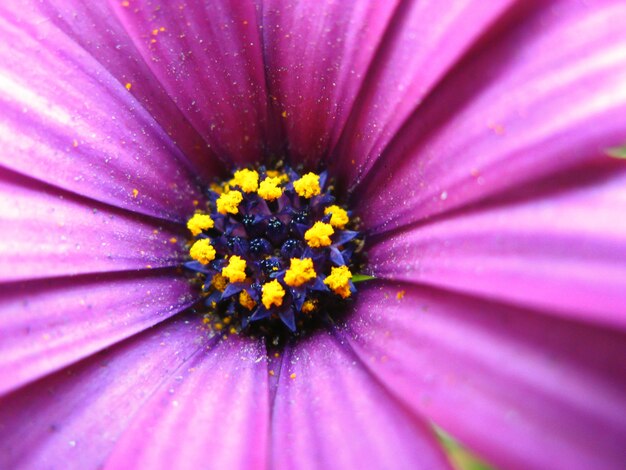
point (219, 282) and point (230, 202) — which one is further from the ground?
point (230, 202)

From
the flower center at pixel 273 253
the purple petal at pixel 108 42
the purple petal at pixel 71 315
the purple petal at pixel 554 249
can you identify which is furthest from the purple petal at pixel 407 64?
the purple petal at pixel 71 315

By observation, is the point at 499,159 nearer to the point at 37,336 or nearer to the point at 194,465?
the point at 194,465

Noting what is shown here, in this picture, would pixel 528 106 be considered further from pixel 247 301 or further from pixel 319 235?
pixel 247 301

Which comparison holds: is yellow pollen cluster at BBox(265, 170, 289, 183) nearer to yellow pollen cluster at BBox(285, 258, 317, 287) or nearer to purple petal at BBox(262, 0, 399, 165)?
purple petal at BBox(262, 0, 399, 165)

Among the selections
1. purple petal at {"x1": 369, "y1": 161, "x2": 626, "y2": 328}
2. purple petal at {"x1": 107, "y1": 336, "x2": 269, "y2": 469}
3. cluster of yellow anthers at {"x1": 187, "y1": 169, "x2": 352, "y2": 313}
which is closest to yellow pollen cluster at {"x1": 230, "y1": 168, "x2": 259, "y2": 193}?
cluster of yellow anthers at {"x1": 187, "y1": 169, "x2": 352, "y2": 313}

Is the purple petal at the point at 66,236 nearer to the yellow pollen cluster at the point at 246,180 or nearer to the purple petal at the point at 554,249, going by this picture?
the yellow pollen cluster at the point at 246,180

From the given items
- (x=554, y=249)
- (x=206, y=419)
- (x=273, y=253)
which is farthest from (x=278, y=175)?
(x=554, y=249)

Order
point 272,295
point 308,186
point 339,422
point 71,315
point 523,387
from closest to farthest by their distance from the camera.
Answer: point 523,387
point 339,422
point 71,315
point 272,295
point 308,186
